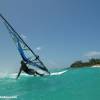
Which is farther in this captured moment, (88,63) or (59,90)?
(88,63)

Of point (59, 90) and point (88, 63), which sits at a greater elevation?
point (59, 90)

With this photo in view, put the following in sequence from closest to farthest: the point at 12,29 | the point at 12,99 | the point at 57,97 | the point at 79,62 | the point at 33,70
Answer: the point at 57,97, the point at 12,99, the point at 12,29, the point at 33,70, the point at 79,62

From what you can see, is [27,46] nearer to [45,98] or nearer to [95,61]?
[45,98]

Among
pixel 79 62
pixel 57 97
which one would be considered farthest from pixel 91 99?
pixel 79 62

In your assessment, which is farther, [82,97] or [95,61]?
[95,61]

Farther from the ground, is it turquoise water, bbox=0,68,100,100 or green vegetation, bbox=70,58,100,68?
turquoise water, bbox=0,68,100,100

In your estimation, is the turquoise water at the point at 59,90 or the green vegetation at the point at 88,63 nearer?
the turquoise water at the point at 59,90

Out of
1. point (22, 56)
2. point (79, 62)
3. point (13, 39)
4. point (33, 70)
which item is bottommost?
point (79, 62)

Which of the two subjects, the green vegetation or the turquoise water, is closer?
the turquoise water

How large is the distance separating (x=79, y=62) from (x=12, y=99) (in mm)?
161610

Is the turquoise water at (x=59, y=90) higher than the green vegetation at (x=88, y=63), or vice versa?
the turquoise water at (x=59, y=90)

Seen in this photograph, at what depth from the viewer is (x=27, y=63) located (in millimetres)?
45844

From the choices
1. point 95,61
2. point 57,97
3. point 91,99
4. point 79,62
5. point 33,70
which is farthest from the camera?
point 79,62

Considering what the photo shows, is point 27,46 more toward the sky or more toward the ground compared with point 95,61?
more toward the sky
